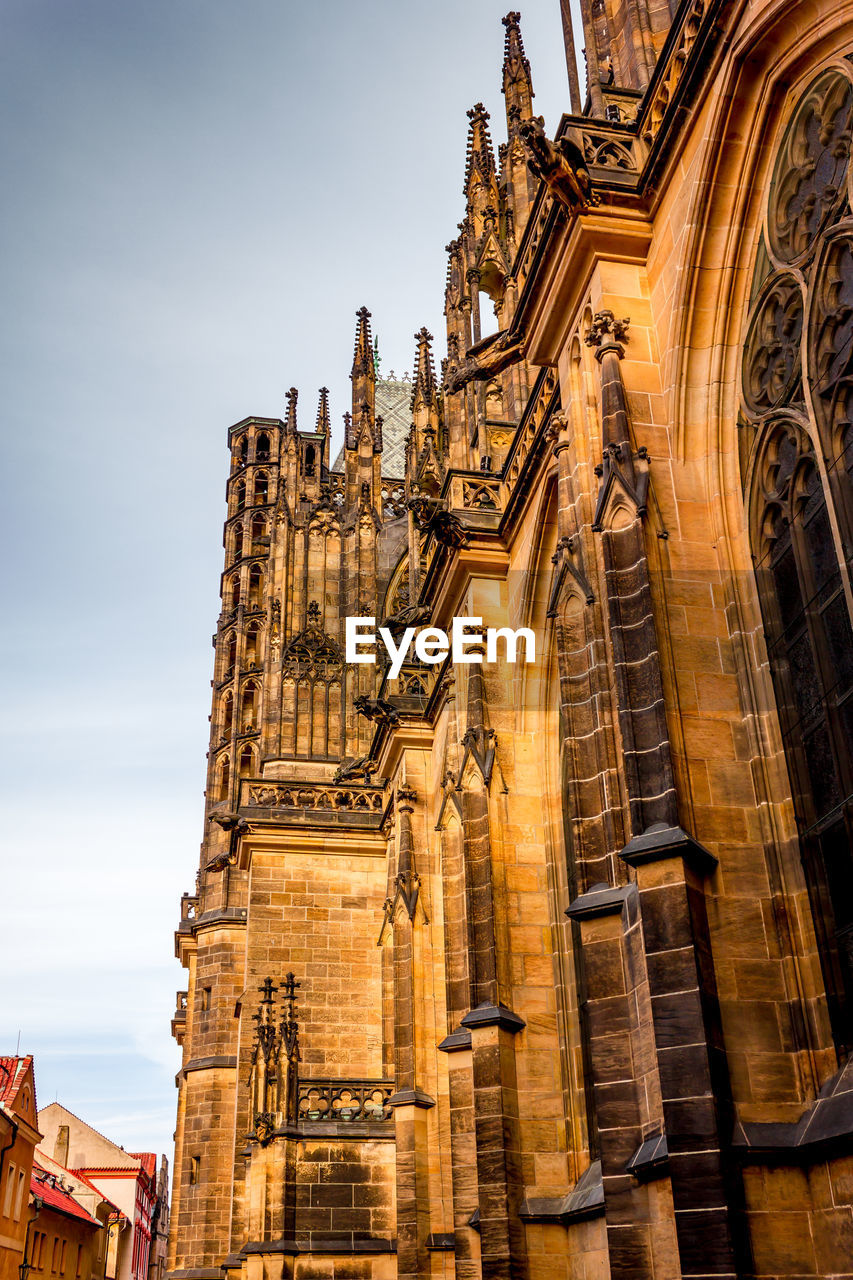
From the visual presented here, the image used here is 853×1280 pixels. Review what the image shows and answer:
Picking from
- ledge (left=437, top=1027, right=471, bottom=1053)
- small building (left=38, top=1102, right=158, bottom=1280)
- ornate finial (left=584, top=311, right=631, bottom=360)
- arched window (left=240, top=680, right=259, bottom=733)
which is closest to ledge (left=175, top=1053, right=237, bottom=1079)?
arched window (left=240, top=680, right=259, bottom=733)

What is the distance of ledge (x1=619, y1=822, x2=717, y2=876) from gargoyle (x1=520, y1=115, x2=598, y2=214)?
5579mm

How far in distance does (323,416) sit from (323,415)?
73mm

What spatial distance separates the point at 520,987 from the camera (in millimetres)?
13430

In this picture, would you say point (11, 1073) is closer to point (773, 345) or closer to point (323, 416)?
point (323, 416)

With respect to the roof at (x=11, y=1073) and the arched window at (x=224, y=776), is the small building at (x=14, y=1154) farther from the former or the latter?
the arched window at (x=224, y=776)

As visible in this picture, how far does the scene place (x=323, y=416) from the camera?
33.2 metres

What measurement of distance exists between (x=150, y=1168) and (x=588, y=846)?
3162 inches

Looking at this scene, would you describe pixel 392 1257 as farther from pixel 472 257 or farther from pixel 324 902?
pixel 472 257

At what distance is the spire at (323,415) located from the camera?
32.6 m

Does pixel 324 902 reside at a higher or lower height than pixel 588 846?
higher

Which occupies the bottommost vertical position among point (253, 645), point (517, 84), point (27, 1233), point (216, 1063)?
point (27, 1233)

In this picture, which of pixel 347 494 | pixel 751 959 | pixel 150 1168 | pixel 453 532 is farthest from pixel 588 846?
pixel 150 1168

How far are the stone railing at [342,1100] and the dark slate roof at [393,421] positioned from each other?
21038 millimetres

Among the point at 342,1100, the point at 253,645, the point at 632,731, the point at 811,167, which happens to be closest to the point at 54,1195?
the point at 253,645
